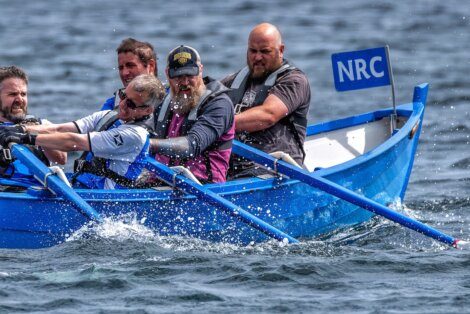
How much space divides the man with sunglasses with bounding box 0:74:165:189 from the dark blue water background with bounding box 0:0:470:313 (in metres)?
0.50

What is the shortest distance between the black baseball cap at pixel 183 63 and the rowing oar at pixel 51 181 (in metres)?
1.29

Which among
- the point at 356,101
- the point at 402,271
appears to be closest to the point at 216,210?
the point at 402,271

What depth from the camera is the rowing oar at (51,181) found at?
9312 millimetres

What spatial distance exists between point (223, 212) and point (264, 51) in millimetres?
1871

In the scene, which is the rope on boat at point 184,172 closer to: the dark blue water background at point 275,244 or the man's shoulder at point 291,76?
the dark blue water background at point 275,244

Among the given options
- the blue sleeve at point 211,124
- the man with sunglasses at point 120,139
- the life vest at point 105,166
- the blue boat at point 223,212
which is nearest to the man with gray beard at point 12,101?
the blue boat at point 223,212

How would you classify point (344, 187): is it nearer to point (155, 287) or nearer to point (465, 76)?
point (155, 287)

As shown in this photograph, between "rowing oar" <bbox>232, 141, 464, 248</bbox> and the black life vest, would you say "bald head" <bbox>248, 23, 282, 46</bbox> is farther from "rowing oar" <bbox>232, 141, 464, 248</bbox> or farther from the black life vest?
the black life vest

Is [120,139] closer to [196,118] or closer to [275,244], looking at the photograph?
[196,118]

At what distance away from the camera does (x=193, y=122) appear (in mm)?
10070

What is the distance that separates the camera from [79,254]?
373 inches

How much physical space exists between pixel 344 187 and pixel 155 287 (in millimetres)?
2591

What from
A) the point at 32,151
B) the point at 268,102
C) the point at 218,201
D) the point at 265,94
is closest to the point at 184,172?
the point at 218,201

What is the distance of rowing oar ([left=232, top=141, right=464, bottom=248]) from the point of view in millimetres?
9859
